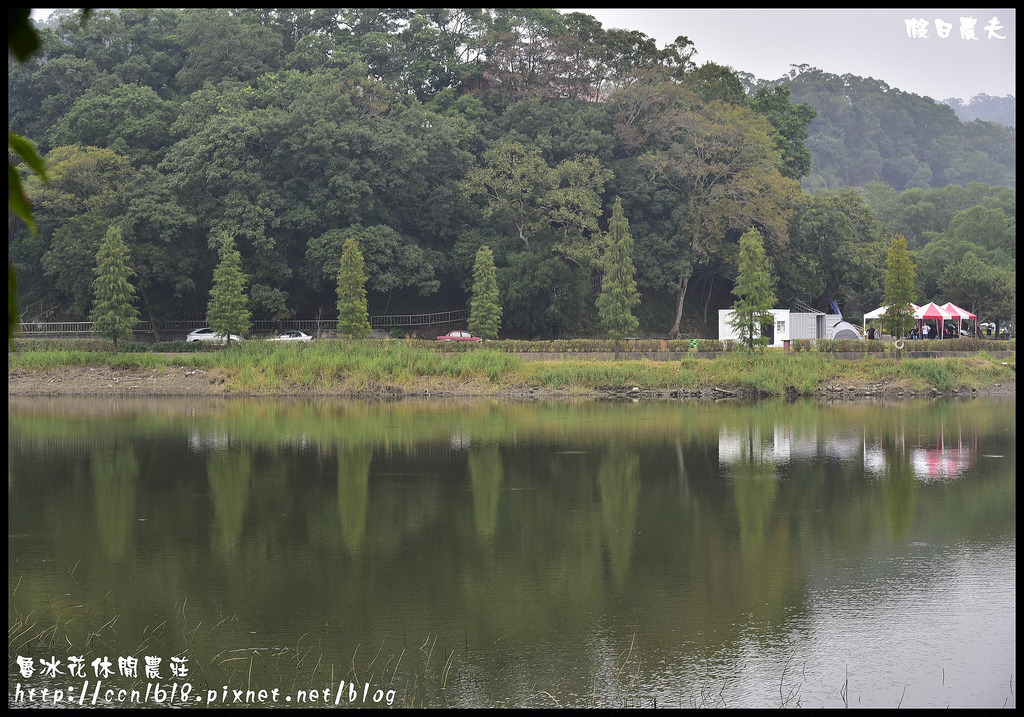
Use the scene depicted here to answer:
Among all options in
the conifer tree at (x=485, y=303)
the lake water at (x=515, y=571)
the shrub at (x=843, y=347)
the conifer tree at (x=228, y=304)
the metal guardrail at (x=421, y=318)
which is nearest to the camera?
the lake water at (x=515, y=571)

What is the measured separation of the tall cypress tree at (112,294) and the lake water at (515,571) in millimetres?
14290

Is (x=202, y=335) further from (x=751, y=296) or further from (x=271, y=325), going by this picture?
(x=751, y=296)

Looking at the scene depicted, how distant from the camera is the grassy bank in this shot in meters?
28.2

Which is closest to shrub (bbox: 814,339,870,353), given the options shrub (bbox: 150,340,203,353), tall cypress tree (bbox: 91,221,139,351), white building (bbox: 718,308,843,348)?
white building (bbox: 718,308,843,348)

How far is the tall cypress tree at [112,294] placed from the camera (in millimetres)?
32688

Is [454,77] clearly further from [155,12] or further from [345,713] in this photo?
[345,713]

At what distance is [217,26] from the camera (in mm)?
46750

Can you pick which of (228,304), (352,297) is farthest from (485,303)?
(228,304)

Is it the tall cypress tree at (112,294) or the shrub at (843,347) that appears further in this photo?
the tall cypress tree at (112,294)

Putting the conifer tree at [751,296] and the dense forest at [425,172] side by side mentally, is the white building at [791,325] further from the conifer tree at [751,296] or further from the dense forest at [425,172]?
the conifer tree at [751,296]

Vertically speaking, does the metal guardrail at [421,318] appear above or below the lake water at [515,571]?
above

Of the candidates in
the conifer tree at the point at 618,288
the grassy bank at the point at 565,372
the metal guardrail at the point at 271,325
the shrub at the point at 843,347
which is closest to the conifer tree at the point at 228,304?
the grassy bank at the point at 565,372

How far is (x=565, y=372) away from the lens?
1123 inches

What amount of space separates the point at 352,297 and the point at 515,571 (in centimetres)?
2544
